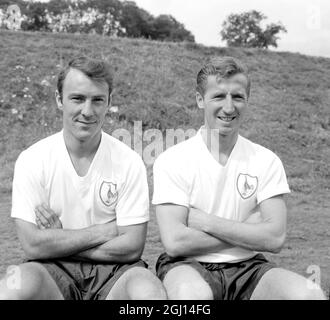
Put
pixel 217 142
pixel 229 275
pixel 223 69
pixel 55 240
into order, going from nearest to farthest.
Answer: pixel 55 240 → pixel 229 275 → pixel 223 69 → pixel 217 142

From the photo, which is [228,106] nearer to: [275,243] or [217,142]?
[217,142]

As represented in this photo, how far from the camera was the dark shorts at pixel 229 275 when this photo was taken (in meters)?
3.13

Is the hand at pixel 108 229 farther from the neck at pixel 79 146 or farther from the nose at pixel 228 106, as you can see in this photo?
the nose at pixel 228 106

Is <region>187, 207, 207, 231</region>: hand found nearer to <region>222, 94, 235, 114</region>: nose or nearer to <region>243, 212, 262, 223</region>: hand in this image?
<region>243, 212, 262, 223</region>: hand

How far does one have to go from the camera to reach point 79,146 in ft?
10.9

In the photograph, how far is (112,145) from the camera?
342 cm

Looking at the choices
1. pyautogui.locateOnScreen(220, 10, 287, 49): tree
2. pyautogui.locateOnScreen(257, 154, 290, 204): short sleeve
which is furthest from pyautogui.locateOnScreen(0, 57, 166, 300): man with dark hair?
pyautogui.locateOnScreen(220, 10, 287, 49): tree

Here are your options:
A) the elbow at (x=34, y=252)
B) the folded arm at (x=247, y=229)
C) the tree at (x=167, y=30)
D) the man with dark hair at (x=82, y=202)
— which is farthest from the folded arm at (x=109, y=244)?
the tree at (x=167, y=30)

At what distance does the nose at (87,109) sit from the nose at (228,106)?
787mm

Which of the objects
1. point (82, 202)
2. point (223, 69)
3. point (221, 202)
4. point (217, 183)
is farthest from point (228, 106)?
point (82, 202)

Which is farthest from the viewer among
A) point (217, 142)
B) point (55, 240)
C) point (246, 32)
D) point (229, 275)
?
point (246, 32)

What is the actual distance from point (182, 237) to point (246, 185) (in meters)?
0.52

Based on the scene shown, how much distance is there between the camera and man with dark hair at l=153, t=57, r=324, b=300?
3.14 metres

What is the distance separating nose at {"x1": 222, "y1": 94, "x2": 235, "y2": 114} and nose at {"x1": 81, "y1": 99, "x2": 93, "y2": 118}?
787mm
